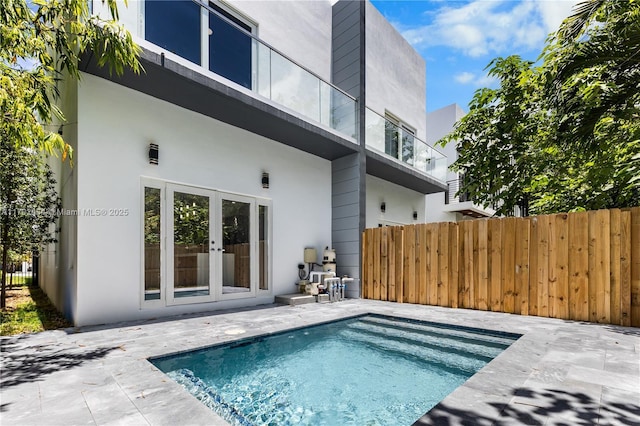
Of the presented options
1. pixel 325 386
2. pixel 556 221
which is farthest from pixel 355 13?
pixel 325 386

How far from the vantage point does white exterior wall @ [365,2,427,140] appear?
9.99 metres

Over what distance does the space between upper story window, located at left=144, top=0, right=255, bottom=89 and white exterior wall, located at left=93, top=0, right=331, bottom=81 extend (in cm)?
148

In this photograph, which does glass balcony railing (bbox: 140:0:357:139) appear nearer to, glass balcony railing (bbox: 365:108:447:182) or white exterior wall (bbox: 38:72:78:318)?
glass balcony railing (bbox: 365:108:447:182)

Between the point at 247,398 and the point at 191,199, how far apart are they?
411 centimetres

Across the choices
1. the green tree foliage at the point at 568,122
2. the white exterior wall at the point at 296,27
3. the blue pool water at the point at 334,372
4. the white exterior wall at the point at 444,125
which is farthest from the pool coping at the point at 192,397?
the white exterior wall at the point at 444,125

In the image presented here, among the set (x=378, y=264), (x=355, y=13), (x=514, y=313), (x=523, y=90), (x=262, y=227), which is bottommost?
(x=514, y=313)

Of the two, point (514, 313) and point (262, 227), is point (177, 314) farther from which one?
point (514, 313)

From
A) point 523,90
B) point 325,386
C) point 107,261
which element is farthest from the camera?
point 523,90

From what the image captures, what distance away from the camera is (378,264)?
26.3 ft

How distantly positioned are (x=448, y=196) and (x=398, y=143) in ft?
21.7

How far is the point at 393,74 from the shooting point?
36.3 feet

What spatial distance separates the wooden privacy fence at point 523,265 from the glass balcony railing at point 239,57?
3.21 m

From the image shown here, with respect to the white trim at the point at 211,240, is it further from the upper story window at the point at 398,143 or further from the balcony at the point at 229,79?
the upper story window at the point at 398,143

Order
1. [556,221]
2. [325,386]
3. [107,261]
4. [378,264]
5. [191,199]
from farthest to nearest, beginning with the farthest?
[378,264]
[191,199]
[556,221]
[107,261]
[325,386]
